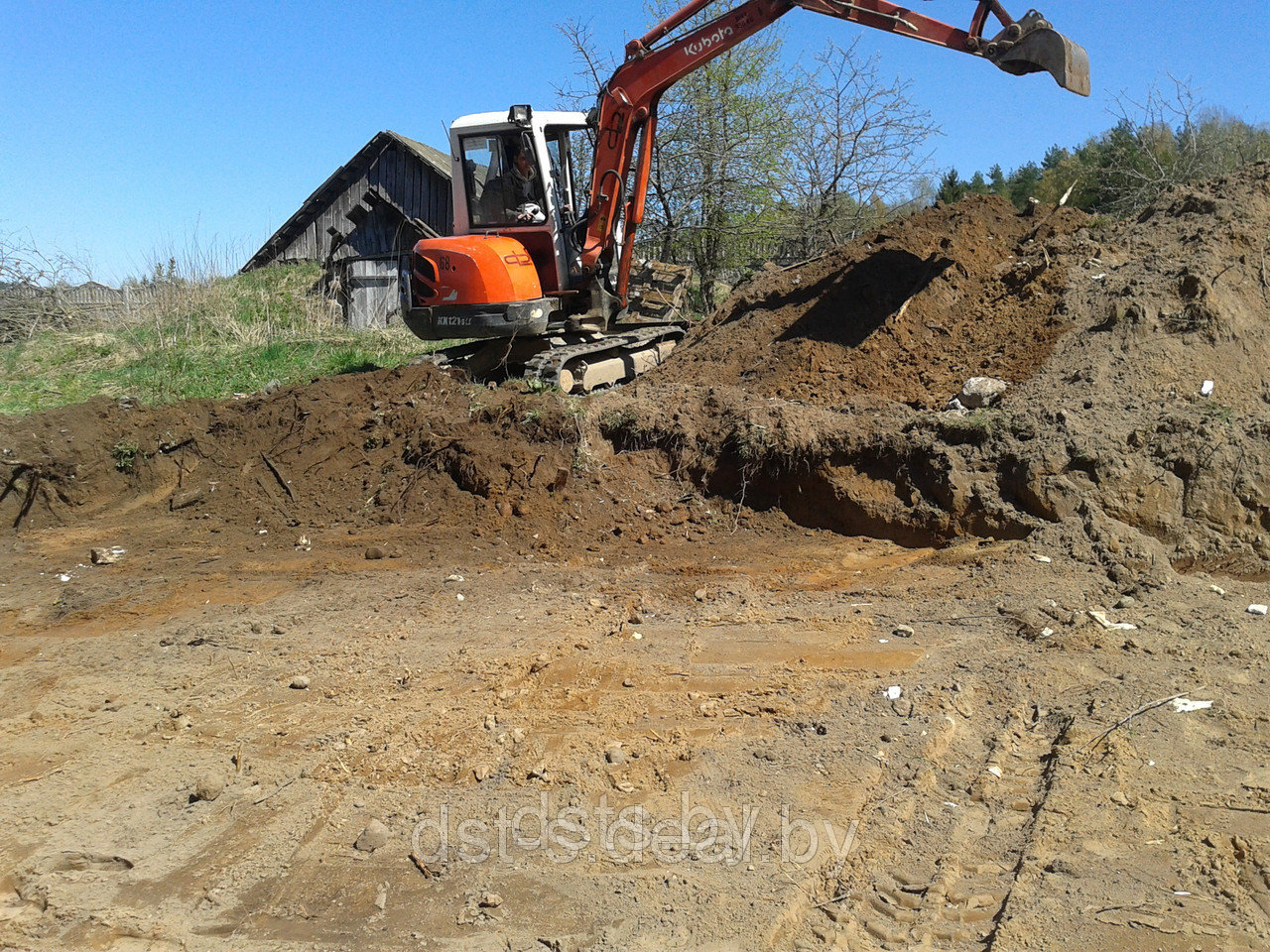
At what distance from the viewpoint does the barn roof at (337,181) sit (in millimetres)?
19578

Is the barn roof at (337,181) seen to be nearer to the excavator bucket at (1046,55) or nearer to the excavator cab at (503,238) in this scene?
the excavator cab at (503,238)

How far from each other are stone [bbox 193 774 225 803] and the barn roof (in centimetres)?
1725

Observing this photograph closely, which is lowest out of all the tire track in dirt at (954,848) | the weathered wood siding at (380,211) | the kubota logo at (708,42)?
the tire track in dirt at (954,848)

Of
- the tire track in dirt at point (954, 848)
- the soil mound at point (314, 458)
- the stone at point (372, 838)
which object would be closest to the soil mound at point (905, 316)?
the soil mound at point (314, 458)

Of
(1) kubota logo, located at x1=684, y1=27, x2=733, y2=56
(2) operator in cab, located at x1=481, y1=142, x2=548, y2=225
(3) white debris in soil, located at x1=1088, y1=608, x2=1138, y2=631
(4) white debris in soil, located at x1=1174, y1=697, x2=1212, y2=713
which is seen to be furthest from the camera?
(2) operator in cab, located at x1=481, y1=142, x2=548, y2=225

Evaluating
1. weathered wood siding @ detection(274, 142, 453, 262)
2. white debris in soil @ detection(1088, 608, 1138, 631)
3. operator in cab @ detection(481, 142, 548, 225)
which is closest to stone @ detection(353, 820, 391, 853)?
white debris in soil @ detection(1088, 608, 1138, 631)

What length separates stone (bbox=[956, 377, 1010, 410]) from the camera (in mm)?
7312

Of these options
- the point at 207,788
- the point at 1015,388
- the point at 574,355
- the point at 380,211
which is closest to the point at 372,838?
the point at 207,788

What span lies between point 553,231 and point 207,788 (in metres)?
7.28

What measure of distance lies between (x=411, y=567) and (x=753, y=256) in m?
12.8

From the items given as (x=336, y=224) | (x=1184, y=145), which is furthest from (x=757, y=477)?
(x=336, y=224)

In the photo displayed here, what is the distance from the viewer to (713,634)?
532 cm

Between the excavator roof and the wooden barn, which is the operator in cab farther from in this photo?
the wooden barn

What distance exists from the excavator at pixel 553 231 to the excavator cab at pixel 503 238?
1cm
